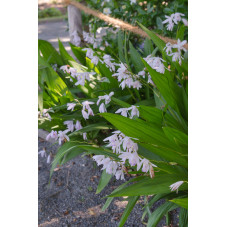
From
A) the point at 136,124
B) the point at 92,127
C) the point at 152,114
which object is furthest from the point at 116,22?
the point at 136,124

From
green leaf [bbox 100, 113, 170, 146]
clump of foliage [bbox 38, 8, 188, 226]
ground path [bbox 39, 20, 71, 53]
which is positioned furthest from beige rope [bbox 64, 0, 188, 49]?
ground path [bbox 39, 20, 71, 53]

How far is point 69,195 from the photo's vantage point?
225 cm

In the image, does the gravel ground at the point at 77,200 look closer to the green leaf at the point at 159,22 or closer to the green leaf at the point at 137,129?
the green leaf at the point at 137,129

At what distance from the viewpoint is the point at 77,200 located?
2188mm

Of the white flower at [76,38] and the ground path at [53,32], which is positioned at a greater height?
the white flower at [76,38]

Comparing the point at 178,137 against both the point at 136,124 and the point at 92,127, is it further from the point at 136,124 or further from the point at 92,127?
the point at 92,127

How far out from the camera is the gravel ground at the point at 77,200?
1979mm

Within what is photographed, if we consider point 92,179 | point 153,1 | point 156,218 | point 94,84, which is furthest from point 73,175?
point 153,1

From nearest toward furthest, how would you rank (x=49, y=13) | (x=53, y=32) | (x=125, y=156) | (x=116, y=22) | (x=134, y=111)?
1. (x=125, y=156)
2. (x=134, y=111)
3. (x=116, y=22)
4. (x=53, y=32)
5. (x=49, y=13)

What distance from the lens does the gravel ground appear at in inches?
77.9

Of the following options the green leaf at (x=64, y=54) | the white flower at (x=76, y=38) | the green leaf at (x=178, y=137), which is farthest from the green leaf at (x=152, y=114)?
the white flower at (x=76, y=38)

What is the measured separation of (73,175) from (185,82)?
3.81 ft

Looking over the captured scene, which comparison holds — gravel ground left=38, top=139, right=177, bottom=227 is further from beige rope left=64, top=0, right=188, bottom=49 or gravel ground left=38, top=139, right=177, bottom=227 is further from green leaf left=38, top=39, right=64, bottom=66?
beige rope left=64, top=0, right=188, bottom=49
